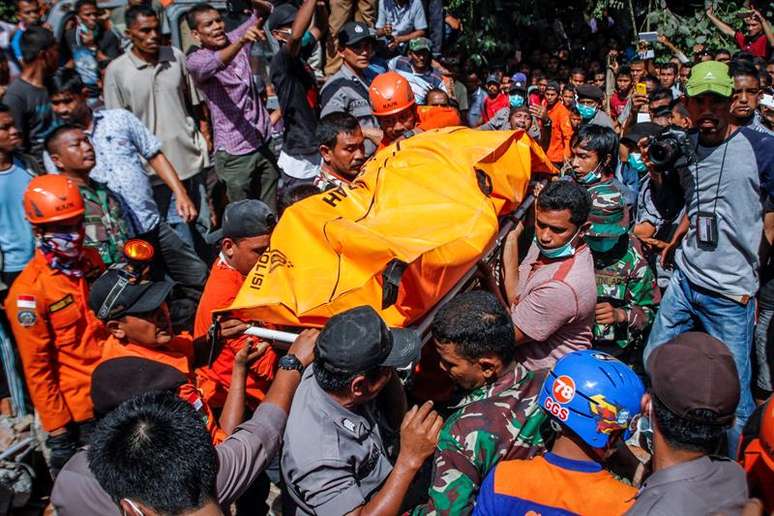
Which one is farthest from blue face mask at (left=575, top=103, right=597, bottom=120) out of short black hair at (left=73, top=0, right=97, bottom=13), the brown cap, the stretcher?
short black hair at (left=73, top=0, right=97, bottom=13)

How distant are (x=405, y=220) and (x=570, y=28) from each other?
37.4ft

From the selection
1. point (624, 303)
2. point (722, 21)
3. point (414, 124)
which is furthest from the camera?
point (722, 21)

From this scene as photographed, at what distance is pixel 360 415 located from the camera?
102 inches

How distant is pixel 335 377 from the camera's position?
243cm

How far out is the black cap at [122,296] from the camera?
2906 mm

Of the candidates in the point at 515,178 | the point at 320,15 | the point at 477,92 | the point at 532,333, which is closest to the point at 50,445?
the point at 532,333

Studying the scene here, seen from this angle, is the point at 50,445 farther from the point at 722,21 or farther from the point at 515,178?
the point at 722,21

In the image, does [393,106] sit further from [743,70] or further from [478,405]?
[743,70]

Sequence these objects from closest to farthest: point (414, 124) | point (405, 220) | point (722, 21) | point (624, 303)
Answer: point (405, 220) → point (624, 303) → point (414, 124) → point (722, 21)

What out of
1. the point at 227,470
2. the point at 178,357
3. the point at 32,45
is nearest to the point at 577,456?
the point at 227,470

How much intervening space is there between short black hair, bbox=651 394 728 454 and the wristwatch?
1.24 metres

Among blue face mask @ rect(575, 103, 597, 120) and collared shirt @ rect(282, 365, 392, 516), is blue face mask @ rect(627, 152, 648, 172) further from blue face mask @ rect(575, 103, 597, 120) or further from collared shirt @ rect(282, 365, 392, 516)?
collared shirt @ rect(282, 365, 392, 516)

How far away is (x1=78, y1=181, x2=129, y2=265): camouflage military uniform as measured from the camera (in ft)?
14.1

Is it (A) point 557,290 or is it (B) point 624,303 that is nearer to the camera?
(A) point 557,290
